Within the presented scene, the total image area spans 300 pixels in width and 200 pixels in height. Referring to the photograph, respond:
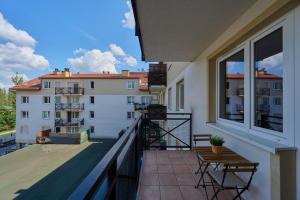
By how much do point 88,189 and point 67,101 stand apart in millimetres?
24880

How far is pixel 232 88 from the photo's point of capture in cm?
329

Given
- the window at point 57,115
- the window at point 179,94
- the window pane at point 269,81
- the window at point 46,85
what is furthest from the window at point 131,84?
the window pane at point 269,81

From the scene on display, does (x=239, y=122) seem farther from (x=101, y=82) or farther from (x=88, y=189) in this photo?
(x=101, y=82)

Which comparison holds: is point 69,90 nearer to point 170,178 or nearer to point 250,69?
point 170,178

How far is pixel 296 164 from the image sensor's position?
1704mm

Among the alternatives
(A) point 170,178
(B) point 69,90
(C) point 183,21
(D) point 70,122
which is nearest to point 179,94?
(A) point 170,178

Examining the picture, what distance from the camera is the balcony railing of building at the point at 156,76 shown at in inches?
449

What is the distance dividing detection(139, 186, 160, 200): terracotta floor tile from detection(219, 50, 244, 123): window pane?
4.98 ft

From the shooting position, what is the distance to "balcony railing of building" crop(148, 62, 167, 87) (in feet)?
37.4

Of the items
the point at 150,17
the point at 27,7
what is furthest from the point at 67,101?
the point at 150,17

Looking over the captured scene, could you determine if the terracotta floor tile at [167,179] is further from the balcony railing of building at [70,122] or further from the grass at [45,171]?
the balcony railing of building at [70,122]

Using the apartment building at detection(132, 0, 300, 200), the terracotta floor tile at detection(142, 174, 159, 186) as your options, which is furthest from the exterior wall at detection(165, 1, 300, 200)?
the terracotta floor tile at detection(142, 174, 159, 186)

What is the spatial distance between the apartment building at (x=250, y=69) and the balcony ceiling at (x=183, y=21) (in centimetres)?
1

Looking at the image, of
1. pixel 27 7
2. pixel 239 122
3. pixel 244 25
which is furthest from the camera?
pixel 27 7
